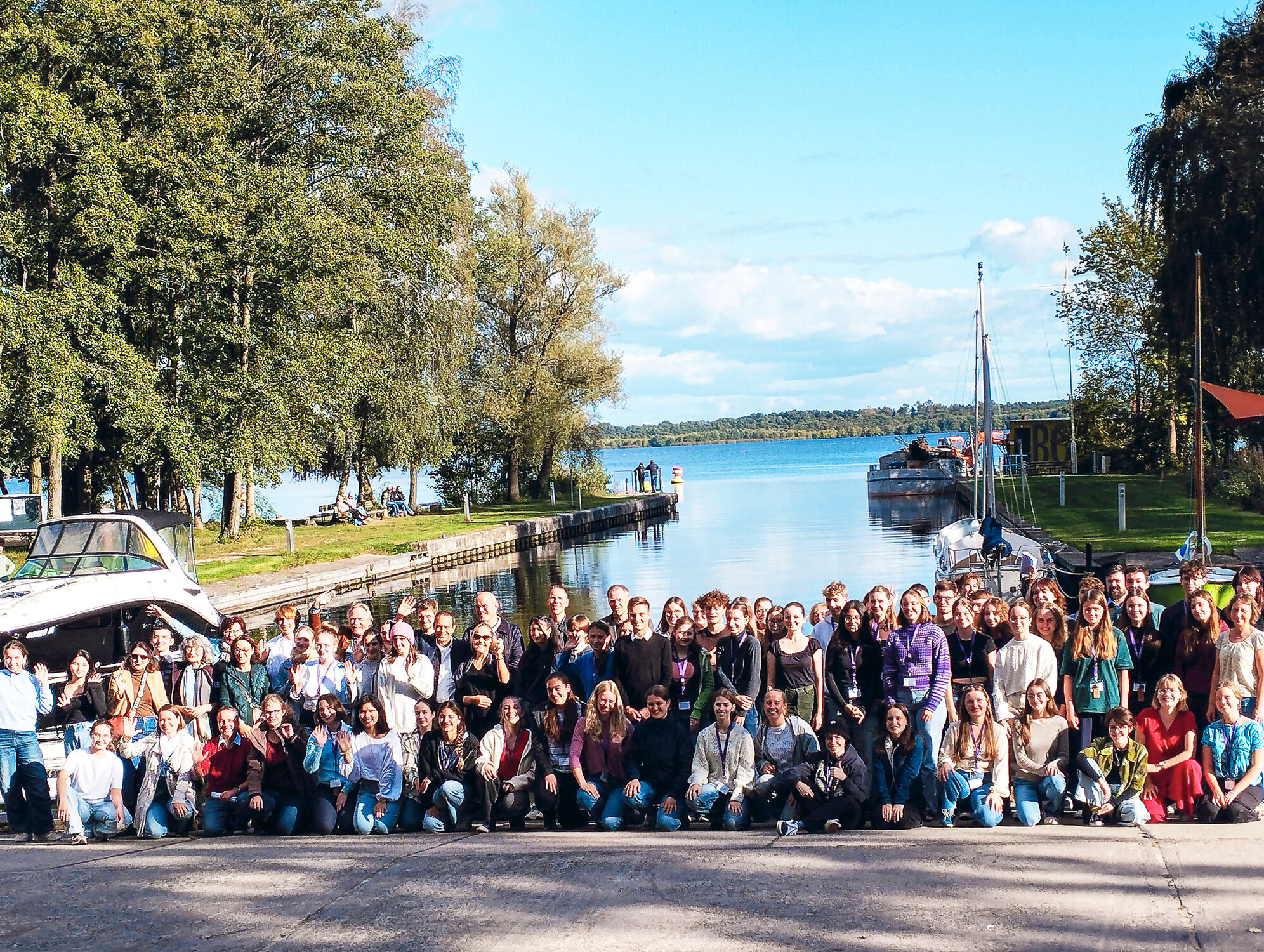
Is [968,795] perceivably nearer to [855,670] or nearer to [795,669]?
[855,670]

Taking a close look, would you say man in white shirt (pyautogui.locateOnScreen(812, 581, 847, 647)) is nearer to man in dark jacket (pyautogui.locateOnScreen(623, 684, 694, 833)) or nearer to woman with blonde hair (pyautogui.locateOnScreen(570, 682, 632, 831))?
man in dark jacket (pyautogui.locateOnScreen(623, 684, 694, 833))

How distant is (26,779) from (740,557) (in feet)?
102

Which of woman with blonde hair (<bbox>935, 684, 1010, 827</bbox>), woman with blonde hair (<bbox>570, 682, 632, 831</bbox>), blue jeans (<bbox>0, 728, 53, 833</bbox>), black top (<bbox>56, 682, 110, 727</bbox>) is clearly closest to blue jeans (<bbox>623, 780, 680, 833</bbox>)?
woman with blonde hair (<bbox>570, 682, 632, 831</bbox>)

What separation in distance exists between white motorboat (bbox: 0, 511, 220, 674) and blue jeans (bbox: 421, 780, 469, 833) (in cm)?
781

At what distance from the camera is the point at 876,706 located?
8930mm

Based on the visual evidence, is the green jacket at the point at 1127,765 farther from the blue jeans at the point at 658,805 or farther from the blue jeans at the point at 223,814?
the blue jeans at the point at 223,814

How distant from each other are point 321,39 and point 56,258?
948 cm

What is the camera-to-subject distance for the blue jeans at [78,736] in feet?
32.3

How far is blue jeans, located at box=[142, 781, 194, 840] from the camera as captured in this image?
31.4 ft

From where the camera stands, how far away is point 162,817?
9609mm

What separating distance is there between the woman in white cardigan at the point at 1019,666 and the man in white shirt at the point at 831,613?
4.88 feet

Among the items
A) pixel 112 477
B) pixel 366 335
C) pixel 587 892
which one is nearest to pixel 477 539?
pixel 366 335

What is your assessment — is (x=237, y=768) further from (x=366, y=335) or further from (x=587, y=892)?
(x=366, y=335)

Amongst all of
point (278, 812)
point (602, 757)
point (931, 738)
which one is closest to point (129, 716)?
point (278, 812)
